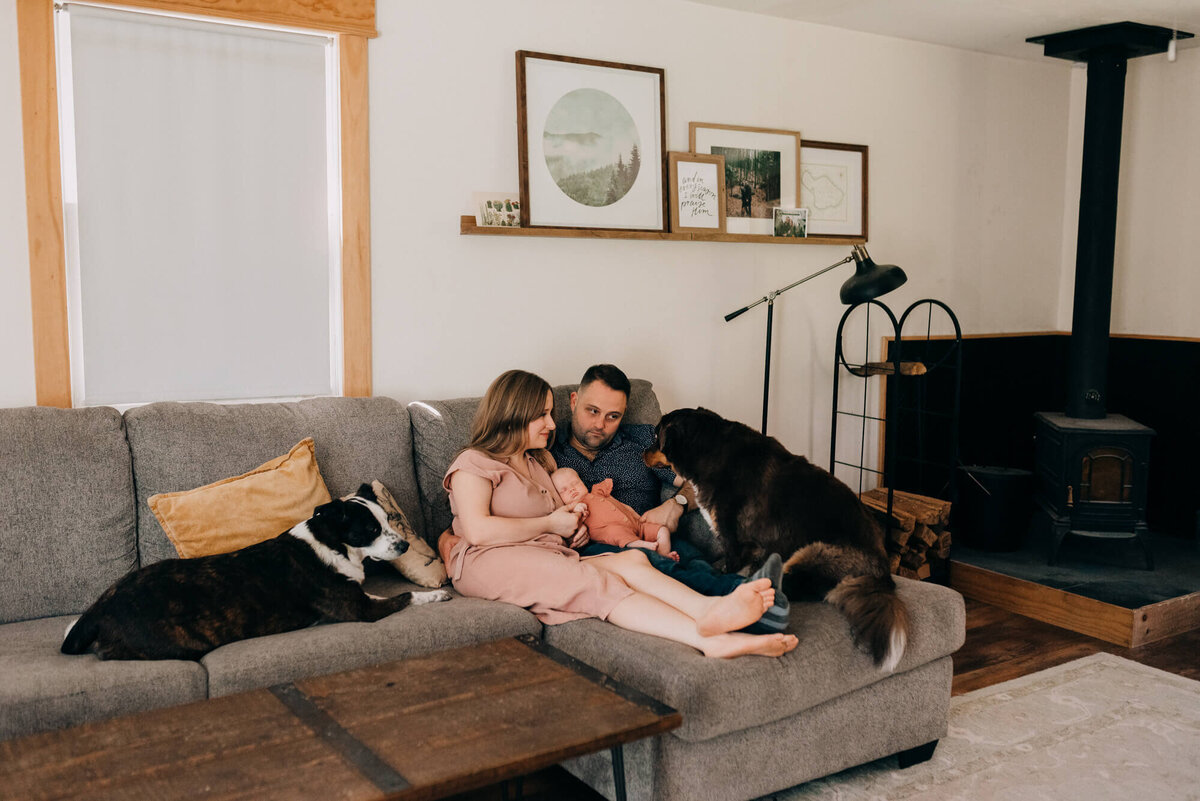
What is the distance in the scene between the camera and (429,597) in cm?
259

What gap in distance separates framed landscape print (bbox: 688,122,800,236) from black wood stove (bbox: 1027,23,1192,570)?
131 centimetres

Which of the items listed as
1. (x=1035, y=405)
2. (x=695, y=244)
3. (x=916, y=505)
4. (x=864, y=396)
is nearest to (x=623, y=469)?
(x=695, y=244)

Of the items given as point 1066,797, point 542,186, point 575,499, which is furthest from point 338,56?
point 1066,797

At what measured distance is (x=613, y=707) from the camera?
6.20ft

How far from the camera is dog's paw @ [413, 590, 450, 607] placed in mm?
2578

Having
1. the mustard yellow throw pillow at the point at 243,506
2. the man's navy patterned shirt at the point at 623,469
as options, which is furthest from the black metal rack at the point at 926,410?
the mustard yellow throw pillow at the point at 243,506

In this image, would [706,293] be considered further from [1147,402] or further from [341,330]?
[1147,402]

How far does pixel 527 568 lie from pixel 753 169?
221 cm

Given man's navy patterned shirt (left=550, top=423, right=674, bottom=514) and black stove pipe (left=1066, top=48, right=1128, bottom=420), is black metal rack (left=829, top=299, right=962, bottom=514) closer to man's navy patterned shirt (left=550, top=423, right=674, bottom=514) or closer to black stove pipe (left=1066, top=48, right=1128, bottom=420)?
black stove pipe (left=1066, top=48, right=1128, bottom=420)

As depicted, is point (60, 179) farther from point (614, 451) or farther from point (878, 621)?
point (878, 621)

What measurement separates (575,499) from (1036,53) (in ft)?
11.1

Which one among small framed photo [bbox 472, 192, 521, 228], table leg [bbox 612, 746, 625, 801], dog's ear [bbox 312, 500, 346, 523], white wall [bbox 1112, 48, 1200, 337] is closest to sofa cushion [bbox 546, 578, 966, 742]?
table leg [bbox 612, 746, 625, 801]

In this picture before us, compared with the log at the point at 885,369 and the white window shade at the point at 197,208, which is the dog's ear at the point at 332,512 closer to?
the white window shade at the point at 197,208

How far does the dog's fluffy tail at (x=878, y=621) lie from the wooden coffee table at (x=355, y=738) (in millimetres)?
756
